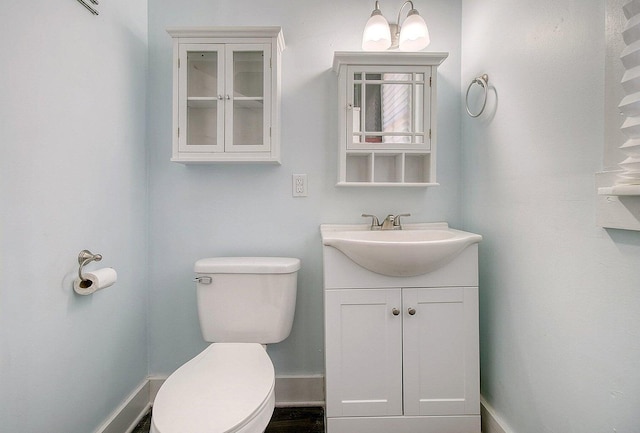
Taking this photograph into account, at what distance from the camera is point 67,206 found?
3.65ft

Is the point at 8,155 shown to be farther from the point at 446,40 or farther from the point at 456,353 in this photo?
the point at 446,40

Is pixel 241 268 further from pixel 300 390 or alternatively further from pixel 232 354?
pixel 300 390

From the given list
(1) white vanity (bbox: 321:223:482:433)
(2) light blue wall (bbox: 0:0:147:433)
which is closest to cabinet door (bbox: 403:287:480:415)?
(1) white vanity (bbox: 321:223:482:433)

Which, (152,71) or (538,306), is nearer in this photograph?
(538,306)

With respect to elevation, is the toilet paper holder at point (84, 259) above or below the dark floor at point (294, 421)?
above

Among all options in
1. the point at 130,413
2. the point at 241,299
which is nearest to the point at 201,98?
the point at 241,299

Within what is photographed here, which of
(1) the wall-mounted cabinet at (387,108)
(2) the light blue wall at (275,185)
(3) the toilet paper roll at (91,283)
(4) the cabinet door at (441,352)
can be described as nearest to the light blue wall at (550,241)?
(4) the cabinet door at (441,352)

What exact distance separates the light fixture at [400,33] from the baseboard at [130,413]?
1.96 m

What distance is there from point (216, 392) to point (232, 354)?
241mm

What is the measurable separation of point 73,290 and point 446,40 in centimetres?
198

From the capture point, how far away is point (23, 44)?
0.94 metres

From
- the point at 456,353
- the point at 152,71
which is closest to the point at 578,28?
the point at 456,353

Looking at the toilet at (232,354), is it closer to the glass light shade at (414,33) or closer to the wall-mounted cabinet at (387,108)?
the wall-mounted cabinet at (387,108)

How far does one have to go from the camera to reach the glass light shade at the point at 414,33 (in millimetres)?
1505
